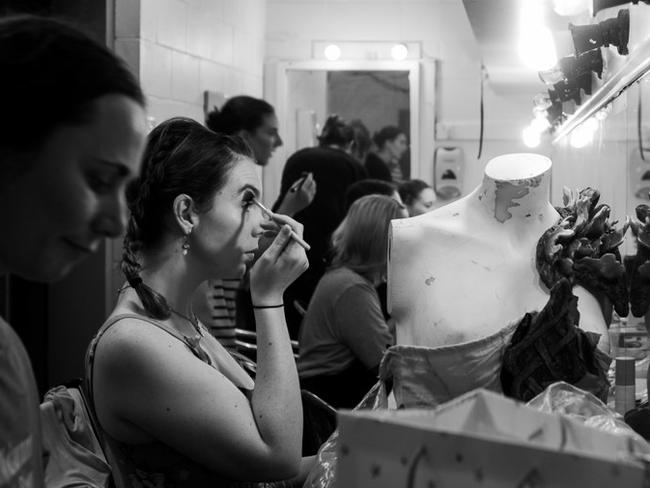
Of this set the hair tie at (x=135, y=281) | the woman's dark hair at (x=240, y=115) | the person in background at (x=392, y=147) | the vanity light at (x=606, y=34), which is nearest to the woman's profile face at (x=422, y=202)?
the person in background at (x=392, y=147)

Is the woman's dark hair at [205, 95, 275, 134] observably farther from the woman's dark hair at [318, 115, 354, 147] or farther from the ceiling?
the woman's dark hair at [318, 115, 354, 147]

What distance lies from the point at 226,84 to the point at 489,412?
4.89 metres

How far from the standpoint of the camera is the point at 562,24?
3.88 m

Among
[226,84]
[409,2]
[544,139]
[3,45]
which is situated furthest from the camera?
[409,2]

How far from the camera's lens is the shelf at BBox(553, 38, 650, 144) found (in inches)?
80.7

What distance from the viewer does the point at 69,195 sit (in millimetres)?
833

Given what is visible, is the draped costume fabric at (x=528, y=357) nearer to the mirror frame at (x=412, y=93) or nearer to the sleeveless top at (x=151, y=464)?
the sleeveless top at (x=151, y=464)

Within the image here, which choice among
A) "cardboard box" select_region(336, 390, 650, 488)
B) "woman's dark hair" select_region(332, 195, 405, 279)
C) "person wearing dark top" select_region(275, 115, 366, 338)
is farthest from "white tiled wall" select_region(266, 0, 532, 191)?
"cardboard box" select_region(336, 390, 650, 488)

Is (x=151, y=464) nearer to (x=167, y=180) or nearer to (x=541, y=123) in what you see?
(x=167, y=180)

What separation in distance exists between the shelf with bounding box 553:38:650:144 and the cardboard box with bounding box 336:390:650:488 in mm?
1297

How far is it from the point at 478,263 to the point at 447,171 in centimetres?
512

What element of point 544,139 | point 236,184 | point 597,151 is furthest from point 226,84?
point 236,184

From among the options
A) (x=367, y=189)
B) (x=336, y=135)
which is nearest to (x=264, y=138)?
(x=367, y=189)

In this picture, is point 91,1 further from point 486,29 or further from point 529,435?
point 529,435
